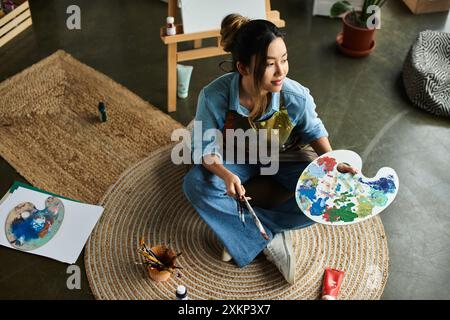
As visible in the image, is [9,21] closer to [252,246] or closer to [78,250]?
[78,250]

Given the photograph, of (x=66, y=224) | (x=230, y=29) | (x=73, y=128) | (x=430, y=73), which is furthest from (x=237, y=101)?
(x=430, y=73)

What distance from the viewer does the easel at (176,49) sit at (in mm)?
2283

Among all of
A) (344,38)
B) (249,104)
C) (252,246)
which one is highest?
(249,104)

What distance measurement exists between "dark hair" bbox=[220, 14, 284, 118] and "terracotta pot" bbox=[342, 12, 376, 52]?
118 centimetres

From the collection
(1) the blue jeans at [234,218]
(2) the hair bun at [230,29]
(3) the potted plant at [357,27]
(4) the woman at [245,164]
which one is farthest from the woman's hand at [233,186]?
(3) the potted plant at [357,27]

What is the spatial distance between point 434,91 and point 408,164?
0.40m

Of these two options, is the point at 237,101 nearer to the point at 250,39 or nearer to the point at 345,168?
the point at 250,39

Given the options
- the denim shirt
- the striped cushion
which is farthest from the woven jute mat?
the striped cushion

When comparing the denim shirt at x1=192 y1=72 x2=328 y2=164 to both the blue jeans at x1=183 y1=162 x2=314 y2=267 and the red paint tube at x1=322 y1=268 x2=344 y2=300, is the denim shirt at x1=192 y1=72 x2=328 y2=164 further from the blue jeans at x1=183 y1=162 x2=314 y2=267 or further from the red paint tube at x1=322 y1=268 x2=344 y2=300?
the red paint tube at x1=322 y1=268 x2=344 y2=300

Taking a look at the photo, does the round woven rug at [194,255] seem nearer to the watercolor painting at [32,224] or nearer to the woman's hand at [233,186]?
the watercolor painting at [32,224]

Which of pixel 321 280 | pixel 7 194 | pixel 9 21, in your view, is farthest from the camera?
pixel 9 21

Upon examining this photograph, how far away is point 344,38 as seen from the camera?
288 cm

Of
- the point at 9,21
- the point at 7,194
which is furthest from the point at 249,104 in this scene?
the point at 9,21

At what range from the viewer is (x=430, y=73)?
8.46ft
